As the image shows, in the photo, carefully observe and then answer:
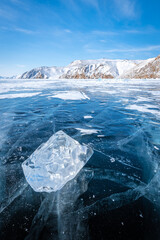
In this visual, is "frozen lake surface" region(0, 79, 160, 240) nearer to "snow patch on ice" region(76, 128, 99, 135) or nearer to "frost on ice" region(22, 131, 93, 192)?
"frost on ice" region(22, 131, 93, 192)

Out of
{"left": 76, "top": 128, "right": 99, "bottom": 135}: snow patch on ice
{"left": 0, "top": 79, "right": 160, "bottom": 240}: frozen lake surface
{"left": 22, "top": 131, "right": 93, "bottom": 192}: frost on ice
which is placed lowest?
{"left": 0, "top": 79, "right": 160, "bottom": 240}: frozen lake surface

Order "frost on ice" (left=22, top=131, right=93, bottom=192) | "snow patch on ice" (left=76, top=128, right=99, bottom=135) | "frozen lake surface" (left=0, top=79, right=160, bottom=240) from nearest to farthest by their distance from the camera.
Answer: "frozen lake surface" (left=0, top=79, right=160, bottom=240) → "frost on ice" (left=22, top=131, right=93, bottom=192) → "snow patch on ice" (left=76, top=128, right=99, bottom=135)

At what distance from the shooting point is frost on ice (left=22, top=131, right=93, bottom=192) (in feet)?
5.12

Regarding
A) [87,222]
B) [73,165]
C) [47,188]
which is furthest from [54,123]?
[87,222]

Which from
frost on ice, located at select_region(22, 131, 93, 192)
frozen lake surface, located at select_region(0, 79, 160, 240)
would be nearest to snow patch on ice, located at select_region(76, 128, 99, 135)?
frozen lake surface, located at select_region(0, 79, 160, 240)

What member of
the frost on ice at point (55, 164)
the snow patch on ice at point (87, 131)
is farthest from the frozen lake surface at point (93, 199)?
the snow patch on ice at point (87, 131)

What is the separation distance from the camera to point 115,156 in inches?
83.2

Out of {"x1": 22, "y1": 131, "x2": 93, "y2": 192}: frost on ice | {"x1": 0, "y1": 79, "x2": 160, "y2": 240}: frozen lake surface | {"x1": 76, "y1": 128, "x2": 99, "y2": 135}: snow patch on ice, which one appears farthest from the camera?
{"x1": 76, "y1": 128, "x2": 99, "y2": 135}: snow patch on ice

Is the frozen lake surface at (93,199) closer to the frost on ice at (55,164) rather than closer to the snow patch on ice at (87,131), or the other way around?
the frost on ice at (55,164)

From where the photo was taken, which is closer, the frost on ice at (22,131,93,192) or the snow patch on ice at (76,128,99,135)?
the frost on ice at (22,131,93,192)

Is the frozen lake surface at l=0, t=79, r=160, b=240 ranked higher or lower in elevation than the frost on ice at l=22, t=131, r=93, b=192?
lower

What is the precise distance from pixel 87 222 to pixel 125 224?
381 millimetres

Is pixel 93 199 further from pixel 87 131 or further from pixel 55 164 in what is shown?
pixel 87 131

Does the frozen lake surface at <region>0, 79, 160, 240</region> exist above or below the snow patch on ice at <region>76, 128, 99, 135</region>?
below
